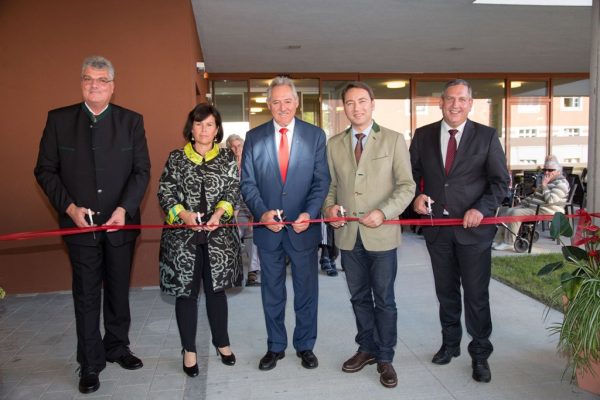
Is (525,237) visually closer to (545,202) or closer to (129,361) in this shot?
(545,202)

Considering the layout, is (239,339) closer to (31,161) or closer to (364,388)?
(364,388)

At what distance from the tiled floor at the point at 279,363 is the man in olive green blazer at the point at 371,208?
0.97ft

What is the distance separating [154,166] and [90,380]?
2.93 meters

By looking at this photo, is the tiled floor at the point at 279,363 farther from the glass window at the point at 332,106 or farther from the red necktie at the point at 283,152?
the glass window at the point at 332,106

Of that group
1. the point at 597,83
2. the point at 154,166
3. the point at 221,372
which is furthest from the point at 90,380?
the point at 597,83

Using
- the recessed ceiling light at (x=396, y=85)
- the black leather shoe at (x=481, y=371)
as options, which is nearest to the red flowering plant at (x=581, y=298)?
the black leather shoe at (x=481, y=371)

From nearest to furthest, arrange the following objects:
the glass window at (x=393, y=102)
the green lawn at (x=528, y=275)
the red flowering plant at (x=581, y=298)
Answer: the red flowering plant at (x=581, y=298)
the green lawn at (x=528, y=275)
the glass window at (x=393, y=102)

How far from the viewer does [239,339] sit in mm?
4078

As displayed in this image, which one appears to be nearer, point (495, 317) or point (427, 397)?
point (427, 397)

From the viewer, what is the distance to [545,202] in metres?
7.69

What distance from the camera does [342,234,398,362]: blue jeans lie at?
315cm

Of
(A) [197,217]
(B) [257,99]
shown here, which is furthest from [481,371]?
(B) [257,99]

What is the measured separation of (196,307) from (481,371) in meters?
1.87

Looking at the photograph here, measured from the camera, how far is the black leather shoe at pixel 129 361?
11.5 ft
